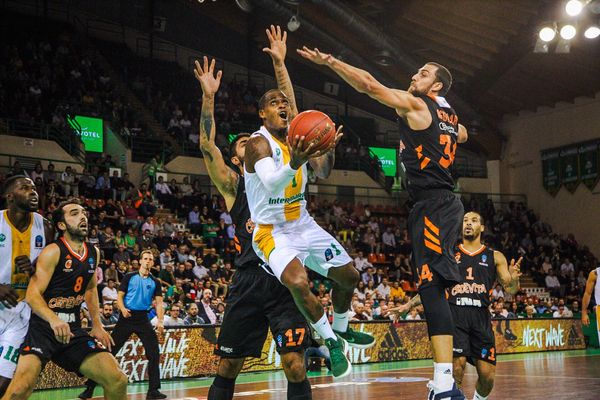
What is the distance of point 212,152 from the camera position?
6703 mm

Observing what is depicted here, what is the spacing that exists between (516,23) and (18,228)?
2142 cm

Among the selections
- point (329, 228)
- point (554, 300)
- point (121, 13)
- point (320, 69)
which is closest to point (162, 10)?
point (121, 13)

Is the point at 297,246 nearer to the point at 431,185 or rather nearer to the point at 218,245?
the point at 431,185

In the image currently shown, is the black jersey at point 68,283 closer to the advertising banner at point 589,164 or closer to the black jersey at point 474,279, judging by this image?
the black jersey at point 474,279

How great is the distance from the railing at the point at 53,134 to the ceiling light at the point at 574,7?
14.7m

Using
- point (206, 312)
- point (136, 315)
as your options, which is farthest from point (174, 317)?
point (136, 315)

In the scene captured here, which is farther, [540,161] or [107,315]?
[540,161]

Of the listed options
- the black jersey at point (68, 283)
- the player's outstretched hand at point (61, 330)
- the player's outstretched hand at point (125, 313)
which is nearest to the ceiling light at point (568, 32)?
the player's outstretched hand at point (125, 313)

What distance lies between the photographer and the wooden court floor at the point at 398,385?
1024cm

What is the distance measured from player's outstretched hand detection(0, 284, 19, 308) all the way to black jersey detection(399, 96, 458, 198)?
10.8ft

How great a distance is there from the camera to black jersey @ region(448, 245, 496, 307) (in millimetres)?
8086

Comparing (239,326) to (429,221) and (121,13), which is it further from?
(121,13)

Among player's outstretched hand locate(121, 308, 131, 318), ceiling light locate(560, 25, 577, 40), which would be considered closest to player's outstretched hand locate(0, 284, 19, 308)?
player's outstretched hand locate(121, 308, 131, 318)

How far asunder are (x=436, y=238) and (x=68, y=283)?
119 inches
